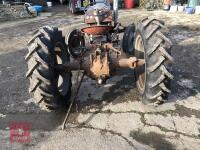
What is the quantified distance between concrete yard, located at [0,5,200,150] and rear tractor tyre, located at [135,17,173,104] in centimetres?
38

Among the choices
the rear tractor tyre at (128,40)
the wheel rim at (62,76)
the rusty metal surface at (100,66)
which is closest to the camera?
the rusty metal surface at (100,66)

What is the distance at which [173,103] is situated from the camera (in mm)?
4801

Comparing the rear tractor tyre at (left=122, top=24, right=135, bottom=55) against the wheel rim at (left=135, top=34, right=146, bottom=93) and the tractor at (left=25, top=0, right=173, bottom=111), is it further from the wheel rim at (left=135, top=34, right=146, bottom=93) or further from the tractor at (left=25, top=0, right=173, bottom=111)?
the wheel rim at (left=135, top=34, right=146, bottom=93)

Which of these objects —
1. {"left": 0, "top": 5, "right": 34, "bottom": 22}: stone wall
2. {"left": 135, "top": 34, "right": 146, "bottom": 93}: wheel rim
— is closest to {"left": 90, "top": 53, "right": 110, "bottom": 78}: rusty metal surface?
{"left": 135, "top": 34, "right": 146, "bottom": 93}: wheel rim

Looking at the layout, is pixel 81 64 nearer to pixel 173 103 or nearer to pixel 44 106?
pixel 44 106

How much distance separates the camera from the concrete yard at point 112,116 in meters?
3.94

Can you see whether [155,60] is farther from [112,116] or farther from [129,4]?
[129,4]

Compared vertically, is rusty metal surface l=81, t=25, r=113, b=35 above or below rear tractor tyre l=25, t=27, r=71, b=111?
above

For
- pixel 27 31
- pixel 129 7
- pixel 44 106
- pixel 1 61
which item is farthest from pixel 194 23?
pixel 44 106

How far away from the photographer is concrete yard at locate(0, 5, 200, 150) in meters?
3.94

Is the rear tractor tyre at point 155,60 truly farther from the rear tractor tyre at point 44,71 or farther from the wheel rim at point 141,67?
the rear tractor tyre at point 44,71

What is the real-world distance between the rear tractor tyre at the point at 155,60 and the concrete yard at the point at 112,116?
1.25 ft

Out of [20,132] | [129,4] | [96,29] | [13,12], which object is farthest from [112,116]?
[129,4]

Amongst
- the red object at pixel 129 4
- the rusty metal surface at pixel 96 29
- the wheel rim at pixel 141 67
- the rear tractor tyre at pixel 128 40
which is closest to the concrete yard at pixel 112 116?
the wheel rim at pixel 141 67
